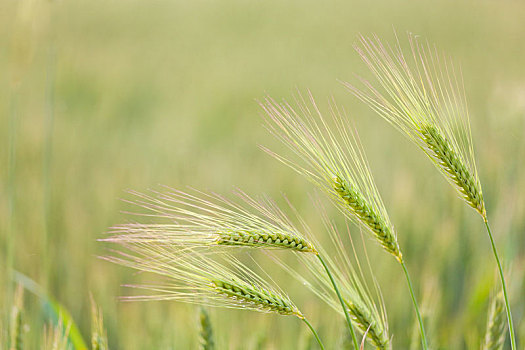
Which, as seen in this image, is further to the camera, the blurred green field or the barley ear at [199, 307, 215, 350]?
the blurred green field

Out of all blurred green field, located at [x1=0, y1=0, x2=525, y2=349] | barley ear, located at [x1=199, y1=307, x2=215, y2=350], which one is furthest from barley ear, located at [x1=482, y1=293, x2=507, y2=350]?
barley ear, located at [x1=199, y1=307, x2=215, y2=350]

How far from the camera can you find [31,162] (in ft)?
7.16

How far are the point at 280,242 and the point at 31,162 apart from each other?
Result: 1934mm

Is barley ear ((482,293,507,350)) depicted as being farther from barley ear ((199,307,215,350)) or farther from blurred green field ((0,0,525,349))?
barley ear ((199,307,215,350))

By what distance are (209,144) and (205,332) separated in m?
2.41

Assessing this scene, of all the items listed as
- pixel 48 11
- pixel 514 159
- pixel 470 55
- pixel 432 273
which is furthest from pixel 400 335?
pixel 470 55

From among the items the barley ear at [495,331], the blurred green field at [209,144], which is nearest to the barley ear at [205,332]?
the blurred green field at [209,144]

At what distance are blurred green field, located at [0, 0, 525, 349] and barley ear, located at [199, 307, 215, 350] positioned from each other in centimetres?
15

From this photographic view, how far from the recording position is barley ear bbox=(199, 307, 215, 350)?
0.65m

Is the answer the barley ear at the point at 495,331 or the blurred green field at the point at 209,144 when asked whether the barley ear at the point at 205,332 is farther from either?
the barley ear at the point at 495,331

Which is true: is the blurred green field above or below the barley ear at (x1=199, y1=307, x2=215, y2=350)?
above

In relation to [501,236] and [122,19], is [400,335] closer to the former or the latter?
[501,236]

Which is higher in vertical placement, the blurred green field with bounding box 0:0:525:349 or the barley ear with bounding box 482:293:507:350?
the blurred green field with bounding box 0:0:525:349

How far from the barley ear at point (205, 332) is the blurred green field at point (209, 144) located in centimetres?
15
